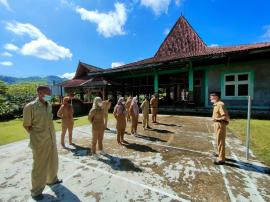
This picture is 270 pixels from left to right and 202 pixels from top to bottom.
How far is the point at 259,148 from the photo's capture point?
5344 mm

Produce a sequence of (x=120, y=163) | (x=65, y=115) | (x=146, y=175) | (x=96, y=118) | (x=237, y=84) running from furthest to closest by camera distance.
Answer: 1. (x=237, y=84)
2. (x=65, y=115)
3. (x=96, y=118)
4. (x=120, y=163)
5. (x=146, y=175)

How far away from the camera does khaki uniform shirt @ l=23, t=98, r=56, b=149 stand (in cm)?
305

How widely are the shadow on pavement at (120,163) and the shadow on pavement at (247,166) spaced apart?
231 centimetres

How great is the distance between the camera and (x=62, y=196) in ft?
10.2

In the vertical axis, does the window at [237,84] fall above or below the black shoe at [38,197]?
above

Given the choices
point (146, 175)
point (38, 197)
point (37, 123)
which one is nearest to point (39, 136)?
point (37, 123)

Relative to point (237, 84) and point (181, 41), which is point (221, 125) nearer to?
point (237, 84)

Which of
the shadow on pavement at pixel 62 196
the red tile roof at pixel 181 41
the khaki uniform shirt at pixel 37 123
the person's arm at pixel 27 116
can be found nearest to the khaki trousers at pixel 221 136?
the shadow on pavement at pixel 62 196

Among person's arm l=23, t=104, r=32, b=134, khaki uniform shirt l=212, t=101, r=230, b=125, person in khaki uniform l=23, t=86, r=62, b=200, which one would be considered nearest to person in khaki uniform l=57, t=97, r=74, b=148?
person in khaki uniform l=23, t=86, r=62, b=200

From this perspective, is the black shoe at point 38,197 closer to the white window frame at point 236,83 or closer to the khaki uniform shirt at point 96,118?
the khaki uniform shirt at point 96,118

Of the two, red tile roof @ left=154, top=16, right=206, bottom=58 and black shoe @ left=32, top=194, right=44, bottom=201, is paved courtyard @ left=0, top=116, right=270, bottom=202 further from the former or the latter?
red tile roof @ left=154, top=16, right=206, bottom=58

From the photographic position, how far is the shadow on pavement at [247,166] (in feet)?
12.9

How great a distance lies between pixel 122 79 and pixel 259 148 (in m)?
15.5

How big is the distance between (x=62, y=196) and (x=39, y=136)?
45.7 inches
